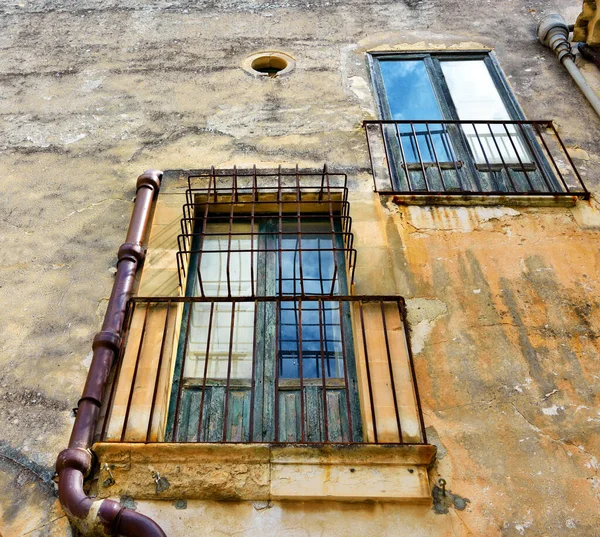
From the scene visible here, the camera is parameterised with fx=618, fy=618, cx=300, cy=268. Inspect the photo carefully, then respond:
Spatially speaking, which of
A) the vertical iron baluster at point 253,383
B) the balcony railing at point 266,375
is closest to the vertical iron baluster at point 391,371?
the balcony railing at point 266,375

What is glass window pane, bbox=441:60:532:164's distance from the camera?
591cm

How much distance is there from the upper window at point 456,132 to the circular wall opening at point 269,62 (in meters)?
0.99

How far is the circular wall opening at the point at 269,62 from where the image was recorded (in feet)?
23.0

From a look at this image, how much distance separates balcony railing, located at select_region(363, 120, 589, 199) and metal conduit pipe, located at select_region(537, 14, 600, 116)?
940mm

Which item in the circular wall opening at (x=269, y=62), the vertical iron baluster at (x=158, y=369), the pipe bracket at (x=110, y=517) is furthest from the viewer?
the circular wall opening at (x=269, y=62)

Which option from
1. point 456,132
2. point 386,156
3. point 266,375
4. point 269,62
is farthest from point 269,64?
point 266,375

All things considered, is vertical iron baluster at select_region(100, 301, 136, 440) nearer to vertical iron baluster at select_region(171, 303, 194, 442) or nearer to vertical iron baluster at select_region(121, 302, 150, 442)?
Result: vertical iron baluster at select_region(121, 302, 150, 442)

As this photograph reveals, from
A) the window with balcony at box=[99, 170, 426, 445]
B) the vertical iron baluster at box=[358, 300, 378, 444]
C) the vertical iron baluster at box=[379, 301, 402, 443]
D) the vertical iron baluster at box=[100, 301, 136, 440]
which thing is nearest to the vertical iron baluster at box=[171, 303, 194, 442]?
the window with balcony at box=[99, 170, 426, 445]

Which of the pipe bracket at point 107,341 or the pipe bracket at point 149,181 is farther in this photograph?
the pipe bracket at point 149,181

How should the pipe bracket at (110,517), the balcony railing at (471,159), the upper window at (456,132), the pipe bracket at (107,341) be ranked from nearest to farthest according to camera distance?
the pipe bracket at (110,517) < the pipe bracket at (107,341) < the balcony railing at (471,159) < the upper window at (456,132)

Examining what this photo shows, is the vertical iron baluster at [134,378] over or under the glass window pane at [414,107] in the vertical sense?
under

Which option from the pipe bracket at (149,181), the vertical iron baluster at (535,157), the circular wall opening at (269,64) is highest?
the circular wall opening at (269,64)

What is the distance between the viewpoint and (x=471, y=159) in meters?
5.85

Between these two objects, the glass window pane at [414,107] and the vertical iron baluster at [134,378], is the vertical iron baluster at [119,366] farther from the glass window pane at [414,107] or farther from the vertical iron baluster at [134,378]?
the glass window pane at [414,107]
